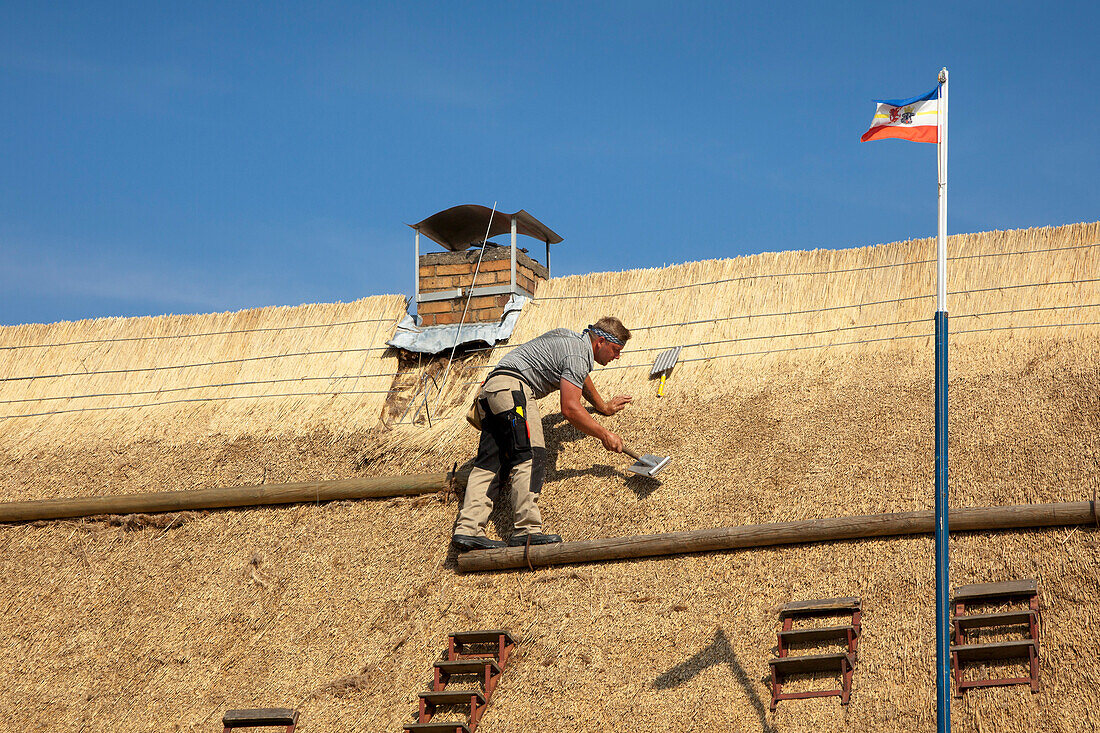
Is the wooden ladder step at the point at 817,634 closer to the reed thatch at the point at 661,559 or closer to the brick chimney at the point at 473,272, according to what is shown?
the reed thatch at the point at 661,559

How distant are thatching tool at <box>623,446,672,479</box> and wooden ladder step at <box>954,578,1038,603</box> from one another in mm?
2157

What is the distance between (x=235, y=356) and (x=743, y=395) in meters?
4.93

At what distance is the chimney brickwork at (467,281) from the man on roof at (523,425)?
2315 millimetres

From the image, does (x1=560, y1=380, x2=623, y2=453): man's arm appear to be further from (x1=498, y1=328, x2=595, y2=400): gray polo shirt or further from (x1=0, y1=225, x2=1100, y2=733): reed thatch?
(x1=0, y1=225, x2=1100, y2=733): reed thatch

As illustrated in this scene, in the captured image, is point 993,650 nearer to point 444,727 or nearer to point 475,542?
point 444,727

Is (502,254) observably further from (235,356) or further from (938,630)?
(938,630)

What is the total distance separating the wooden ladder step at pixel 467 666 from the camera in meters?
6.33

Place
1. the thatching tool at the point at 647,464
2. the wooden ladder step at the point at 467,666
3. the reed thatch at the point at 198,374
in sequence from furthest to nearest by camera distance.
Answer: the reed thatch at the point at 198,374
the thatching tool at the point at 647,464
the wooden ladder step at the point at 467,666

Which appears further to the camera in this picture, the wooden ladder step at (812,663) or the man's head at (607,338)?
the man's head at (607,338)

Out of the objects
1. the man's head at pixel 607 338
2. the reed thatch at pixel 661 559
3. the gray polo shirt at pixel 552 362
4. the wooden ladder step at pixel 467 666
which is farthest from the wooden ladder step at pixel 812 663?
the man's head at pixel 607 338

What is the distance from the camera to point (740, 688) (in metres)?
5.74

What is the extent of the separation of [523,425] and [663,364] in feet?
5.66

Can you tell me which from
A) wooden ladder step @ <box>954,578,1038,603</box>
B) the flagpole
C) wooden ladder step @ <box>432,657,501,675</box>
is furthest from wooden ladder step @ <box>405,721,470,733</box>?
wooden ladder step @ <box>954,578,1038,603</box>

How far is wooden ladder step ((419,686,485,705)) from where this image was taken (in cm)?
618
